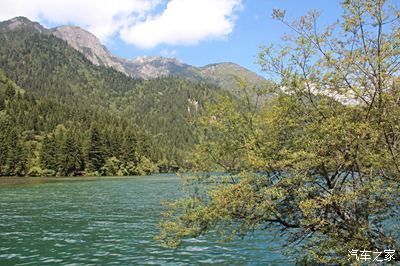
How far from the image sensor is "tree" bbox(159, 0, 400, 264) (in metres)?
13.8

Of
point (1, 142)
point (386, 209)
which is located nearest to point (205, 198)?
point (386, 209)

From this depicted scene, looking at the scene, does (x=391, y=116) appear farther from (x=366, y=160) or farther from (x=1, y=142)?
(x=1, y=142)

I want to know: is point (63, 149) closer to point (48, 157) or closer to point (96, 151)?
point (48, 157)

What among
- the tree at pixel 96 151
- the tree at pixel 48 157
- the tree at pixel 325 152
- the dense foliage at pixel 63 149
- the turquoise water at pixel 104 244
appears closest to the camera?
the tree at pixel 325 152

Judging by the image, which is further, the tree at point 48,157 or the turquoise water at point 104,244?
the tree at point 48,157

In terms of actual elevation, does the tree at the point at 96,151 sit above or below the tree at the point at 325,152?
above

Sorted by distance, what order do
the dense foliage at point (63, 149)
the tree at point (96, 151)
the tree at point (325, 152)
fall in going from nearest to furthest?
the tree at point (325, 152) < the dense foliage at point (63, 149) < the tree at point (96, 151)

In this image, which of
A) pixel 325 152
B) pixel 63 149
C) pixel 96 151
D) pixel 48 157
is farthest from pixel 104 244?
pixel 96 151

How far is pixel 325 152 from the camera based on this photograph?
14.6 metres

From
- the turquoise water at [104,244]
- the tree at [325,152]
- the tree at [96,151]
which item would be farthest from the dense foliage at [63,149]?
the tree at [325,152]

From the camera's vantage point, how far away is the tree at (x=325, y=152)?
13828 mm

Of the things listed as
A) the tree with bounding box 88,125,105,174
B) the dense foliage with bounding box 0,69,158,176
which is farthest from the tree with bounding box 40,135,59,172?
the tree with bounding box 88,125,105,174

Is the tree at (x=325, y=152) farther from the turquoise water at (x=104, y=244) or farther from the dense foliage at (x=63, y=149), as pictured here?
the dense foliage at (x=63, y=149)

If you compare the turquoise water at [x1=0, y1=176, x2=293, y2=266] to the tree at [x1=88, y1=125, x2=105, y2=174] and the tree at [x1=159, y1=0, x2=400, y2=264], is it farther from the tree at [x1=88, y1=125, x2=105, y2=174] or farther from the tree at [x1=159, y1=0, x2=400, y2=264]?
the tree at [x1=88, y1=125, x2=105, y2=174]
